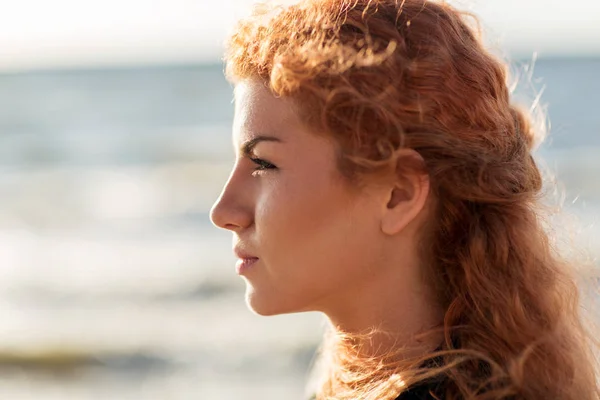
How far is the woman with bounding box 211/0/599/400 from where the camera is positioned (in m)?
2.29

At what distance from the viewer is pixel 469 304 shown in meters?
2.38

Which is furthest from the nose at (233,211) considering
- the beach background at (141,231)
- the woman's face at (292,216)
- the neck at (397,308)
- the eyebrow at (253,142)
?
the beach background at (141,231)

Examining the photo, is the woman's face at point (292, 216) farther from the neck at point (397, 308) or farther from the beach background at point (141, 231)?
the beach background at point (141, 231)

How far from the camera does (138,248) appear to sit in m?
10.4

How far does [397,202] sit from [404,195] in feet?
0.09

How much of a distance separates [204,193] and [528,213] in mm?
10113

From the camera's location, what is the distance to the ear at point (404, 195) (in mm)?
2336

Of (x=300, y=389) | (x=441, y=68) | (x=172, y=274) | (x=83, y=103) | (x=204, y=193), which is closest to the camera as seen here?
(x=441, y=68)

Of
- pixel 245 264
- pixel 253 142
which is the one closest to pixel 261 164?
pixel 253 142

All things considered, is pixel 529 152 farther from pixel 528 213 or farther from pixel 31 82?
pixel 31 82

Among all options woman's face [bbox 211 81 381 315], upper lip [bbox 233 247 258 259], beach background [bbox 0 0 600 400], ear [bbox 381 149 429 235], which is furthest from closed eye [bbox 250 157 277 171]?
beach background [bbox 0 0 600 400]

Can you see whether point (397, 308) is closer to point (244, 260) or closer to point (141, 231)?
point (244, 260)

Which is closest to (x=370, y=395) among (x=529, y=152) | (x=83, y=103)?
(x=529, y=152)

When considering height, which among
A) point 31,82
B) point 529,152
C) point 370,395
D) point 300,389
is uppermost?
point 31,82
